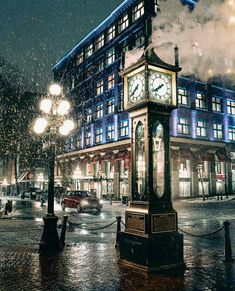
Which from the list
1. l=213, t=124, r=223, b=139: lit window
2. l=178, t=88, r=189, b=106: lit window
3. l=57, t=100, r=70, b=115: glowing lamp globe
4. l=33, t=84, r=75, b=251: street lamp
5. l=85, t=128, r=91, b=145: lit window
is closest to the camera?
l=33, t=84, r=75, b=251: street lamp

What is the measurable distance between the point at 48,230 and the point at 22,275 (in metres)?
2.85

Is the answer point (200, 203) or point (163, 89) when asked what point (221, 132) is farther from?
point (163, 89)

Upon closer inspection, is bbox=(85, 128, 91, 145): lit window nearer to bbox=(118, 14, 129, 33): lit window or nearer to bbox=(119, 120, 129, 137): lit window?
bbox=(119, 120, 129, 137): lit window

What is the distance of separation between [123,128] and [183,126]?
7160mm

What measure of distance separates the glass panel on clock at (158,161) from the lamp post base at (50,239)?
366cm

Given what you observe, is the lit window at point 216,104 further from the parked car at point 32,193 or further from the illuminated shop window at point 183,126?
the parked car at point 32,193

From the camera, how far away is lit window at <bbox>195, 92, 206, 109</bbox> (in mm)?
39375

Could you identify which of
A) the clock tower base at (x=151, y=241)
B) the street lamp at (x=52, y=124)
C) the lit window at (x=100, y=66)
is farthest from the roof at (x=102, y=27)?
the clock tower base at (x=151, y=241)

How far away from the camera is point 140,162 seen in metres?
8.16

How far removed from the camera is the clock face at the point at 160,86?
26.0 feet

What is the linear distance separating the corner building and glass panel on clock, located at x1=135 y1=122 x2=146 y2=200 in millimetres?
25779

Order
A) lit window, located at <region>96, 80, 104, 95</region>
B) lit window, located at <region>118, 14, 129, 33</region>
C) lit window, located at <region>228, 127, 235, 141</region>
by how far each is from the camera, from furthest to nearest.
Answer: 1. lit window, located at <region>96, 80, 104, 95</region>
2. lit window, located at <region>228, 127, 235, 141</region>
3. lit window, located at <region>118, 14, 129, 33</region>

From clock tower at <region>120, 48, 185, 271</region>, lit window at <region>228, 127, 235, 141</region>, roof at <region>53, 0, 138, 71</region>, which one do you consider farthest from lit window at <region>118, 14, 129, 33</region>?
clock tower at <region>120, 48, 185, 271</region>

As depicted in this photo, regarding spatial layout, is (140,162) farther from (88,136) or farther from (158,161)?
(88,136)
